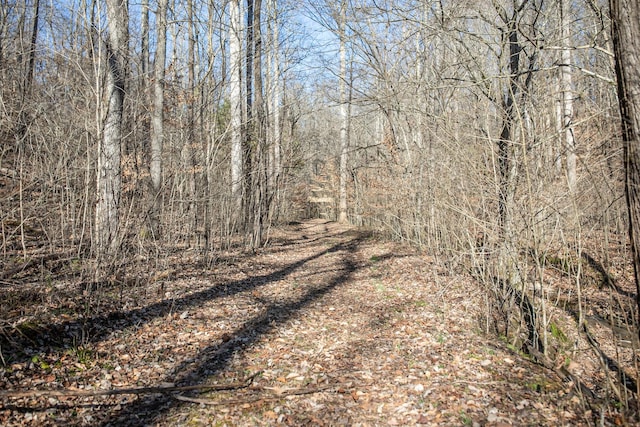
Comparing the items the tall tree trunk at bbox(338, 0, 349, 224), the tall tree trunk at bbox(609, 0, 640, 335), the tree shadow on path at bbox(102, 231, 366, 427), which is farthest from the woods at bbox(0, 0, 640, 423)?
the tall tree trunk at bbox(338, 0, 349, 224)

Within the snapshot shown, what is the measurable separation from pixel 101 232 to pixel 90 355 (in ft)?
5.31

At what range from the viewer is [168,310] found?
18.7 feet

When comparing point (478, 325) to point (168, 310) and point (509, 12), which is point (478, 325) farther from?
point (509, 12)

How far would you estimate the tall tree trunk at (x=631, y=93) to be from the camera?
3.11 m

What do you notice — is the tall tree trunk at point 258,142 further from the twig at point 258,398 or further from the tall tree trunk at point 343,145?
the twig at point 258,398

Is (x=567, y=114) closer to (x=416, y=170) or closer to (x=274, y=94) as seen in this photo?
(x=416, y=170)

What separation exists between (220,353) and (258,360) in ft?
1.43

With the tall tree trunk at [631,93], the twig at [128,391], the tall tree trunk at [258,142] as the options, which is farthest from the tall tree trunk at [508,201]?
the tall tree trunk at [258,142]

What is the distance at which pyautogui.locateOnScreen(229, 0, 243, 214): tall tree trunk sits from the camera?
9195 mm

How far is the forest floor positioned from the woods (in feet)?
0.42

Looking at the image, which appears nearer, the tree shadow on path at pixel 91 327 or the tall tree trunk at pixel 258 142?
the tree shadow on path at pixel 91 327

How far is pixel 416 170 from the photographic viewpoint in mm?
9352

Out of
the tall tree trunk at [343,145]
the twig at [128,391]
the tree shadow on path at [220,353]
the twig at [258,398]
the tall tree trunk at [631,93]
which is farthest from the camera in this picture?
the tall tree trunk at [343,145]

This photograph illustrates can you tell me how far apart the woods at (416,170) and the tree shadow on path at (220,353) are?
1.16 m
